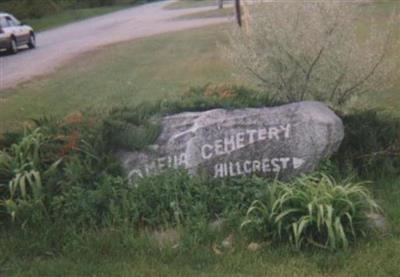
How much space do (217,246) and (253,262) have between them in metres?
0.36

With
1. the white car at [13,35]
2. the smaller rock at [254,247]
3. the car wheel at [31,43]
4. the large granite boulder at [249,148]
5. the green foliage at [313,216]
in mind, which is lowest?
the car wheel at [31,43]

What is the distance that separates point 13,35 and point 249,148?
21332 mm

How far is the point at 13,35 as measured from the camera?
83.2ft

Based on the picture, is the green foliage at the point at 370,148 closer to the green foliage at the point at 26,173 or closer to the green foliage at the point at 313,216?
the green foliage at the point at 313,216

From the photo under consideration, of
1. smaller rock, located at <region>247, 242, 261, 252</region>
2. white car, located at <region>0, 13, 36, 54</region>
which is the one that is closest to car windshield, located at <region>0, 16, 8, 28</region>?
white car, located at <region>0, 13, 36, 54</region>

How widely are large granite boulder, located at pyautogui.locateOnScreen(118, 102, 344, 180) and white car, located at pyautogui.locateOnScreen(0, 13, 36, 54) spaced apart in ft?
66.5

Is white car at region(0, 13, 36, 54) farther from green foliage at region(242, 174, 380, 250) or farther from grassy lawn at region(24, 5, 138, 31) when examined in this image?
green foliage at region(242, 174, 380, 250)

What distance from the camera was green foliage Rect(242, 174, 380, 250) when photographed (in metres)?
4.70

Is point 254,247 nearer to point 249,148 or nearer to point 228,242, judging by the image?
point 228,242

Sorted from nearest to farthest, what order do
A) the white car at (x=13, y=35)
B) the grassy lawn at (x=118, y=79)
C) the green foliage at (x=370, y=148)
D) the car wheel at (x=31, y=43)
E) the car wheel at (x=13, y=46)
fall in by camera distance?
the green foliage at (x=370, y=148)
the grassy lawn at (x=118, y=79)
the white car at (x=13, y=35)
the car wheel at (x=13, y=46)
the car wheel at (x=31, y=43)

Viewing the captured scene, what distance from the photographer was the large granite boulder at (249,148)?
5.74 meters

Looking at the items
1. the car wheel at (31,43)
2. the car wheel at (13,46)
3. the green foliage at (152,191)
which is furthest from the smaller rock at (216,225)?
the car wheel at (31,43)

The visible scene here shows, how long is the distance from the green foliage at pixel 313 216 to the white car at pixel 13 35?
2145 centimetres

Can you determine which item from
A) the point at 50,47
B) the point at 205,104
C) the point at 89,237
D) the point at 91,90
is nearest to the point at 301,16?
the point at 205,104
